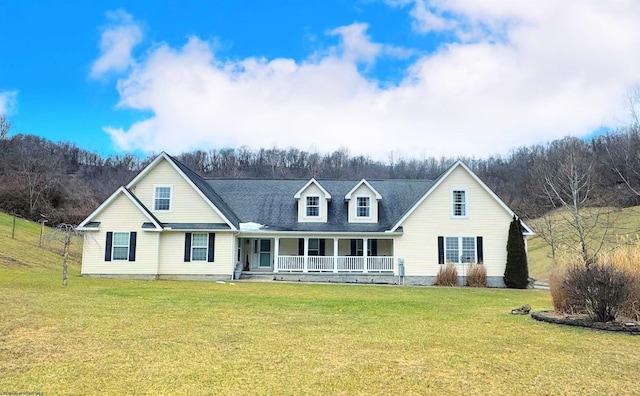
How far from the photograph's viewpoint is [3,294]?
474 inches

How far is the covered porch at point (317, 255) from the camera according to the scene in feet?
82.3

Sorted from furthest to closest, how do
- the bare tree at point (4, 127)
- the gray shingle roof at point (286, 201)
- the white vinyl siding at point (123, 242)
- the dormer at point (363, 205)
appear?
the bare tree at point (4, 127)
the dormer at point (363, 205)
the gray shingle roof at point (286, 201)
the white vinyl siding at point (123, 242)

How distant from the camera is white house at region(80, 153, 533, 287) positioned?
76.1 ft

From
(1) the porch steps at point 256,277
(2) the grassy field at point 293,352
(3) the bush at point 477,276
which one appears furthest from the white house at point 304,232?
(2) the grassy field at point 293,352

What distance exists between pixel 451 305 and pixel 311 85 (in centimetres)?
1764

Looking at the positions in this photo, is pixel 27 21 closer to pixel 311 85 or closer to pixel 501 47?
pixel 311 85

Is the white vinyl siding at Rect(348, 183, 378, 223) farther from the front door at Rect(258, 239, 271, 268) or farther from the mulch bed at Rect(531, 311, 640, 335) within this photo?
the mulch bed at Rect(531, 311, 640, 335)

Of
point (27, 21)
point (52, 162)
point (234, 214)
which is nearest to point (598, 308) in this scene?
point (234, 214)

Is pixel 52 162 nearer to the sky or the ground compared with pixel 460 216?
nearer to the sky

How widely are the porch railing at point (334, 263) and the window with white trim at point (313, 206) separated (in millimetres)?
2596

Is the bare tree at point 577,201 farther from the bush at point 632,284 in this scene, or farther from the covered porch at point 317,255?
the bush at point 632,284

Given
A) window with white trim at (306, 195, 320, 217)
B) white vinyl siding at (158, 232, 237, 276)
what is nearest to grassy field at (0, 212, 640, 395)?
white vinyl siding at (158, 232, 237, 276)

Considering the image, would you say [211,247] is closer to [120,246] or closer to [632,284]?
[120,246]

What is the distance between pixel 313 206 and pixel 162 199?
8.26 meters
